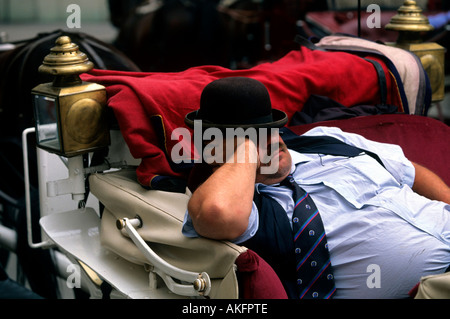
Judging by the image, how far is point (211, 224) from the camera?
1.52 m

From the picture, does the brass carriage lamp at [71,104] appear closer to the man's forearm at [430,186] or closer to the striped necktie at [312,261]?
the striped necktie at [312,261]

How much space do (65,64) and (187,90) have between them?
384mm

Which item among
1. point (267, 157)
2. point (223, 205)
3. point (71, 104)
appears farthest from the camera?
point (71, 104)

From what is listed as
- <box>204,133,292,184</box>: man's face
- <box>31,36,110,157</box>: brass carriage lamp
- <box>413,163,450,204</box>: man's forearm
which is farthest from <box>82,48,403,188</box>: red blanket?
<box>413,163,450,204</box>: man's forearm

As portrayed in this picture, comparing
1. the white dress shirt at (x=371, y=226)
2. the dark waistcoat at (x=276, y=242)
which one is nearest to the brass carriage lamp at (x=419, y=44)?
the white dress shirt at (x=371, y=226)

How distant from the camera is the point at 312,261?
5.42ft

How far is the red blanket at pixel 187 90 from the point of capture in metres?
1.91

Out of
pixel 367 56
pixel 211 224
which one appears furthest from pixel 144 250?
pixel 367 56

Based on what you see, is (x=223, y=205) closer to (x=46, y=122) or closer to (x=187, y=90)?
(x=187, y=90)

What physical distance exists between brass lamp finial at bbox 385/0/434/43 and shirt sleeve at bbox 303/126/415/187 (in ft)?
3.12

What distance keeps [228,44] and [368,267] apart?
4463mm

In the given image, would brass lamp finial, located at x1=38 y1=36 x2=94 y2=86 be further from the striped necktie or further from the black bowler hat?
the striped necktie

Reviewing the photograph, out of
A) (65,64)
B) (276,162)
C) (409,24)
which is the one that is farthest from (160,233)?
(409,24)

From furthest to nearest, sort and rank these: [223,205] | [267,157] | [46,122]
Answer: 1. [46,122]
2. [267,157]
3. [223,205]
